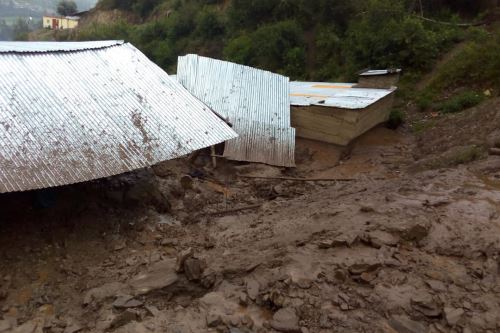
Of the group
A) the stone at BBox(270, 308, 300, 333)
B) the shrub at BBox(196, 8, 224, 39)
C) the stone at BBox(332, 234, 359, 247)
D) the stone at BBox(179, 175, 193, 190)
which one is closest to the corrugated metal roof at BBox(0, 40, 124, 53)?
the stone at BBox(179, 175, 193, 190)

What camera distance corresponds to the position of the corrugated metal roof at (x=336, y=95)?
40.8 feet

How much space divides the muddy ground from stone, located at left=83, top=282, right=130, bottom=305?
0.09 ft

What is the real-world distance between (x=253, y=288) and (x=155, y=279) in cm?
148

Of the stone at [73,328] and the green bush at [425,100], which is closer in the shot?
the stone at [73,328]

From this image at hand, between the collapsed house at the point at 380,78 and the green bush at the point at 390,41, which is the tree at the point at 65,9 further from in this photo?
the collapsed house at the point at 380,78

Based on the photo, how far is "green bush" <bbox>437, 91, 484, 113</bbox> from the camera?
14.2 metres

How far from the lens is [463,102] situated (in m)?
14.3

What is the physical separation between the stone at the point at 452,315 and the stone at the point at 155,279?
11.2 ft

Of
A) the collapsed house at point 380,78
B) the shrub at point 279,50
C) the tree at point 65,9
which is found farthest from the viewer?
the tree at point 65,9

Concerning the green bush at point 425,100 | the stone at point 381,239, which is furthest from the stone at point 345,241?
the green bush at point 425,100

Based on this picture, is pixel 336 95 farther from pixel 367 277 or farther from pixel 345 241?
pixel 367 277

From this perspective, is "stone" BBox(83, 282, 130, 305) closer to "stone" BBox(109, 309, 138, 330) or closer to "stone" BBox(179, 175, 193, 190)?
"stone" BBox(109, 309, 138, 330)

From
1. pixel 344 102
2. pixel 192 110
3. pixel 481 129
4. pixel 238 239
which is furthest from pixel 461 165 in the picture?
pixel 192 110

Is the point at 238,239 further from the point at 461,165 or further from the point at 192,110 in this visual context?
the point at 461,165
